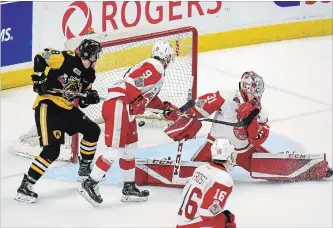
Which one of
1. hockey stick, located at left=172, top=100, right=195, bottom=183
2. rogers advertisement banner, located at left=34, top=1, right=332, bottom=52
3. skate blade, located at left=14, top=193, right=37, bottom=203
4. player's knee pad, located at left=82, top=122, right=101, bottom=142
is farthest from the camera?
rogers advertisement banner, located at left=34, top=1, right=332, bottom=52

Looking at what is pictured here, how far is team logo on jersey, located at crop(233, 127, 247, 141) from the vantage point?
5.43 meters

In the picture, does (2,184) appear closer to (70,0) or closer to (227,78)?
(70,0)

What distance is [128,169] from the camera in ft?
17.3

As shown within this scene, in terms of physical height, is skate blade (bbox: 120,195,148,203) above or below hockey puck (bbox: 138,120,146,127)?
below

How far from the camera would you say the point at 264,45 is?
8328 mm

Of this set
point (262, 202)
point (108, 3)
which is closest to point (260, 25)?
point (108, 3)

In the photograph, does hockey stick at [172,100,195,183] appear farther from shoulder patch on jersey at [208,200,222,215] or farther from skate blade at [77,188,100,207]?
shoulder patch on jersey at [208,200,222,215]

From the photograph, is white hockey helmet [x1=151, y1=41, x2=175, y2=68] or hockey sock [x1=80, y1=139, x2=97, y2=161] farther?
hockey sock [x1=80, y1=139, x2=97, y2=161]

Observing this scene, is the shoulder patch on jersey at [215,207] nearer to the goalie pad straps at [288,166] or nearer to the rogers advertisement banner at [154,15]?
the goalie pad straps at [288,166]

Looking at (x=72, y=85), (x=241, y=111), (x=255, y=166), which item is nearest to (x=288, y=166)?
(x=255, y=166)

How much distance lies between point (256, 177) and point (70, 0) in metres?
2.33

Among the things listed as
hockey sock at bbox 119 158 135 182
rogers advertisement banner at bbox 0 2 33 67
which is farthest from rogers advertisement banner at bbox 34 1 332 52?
hockey sock at bbox 119 158 135 182

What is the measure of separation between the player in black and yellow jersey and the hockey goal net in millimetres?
502

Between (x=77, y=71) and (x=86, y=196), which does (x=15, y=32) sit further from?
(x=86, y=196)
